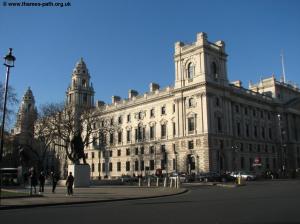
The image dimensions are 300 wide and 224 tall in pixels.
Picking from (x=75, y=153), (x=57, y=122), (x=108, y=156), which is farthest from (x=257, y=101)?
(x=75, y=153)

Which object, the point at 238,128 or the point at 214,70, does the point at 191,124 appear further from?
the point at 238,128

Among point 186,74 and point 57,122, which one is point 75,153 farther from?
point 186,74

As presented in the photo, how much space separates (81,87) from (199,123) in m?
49.3

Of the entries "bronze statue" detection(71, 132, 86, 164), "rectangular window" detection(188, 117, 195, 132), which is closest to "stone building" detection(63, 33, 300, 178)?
"rectangular window" detection(188, 117, 195, 132)

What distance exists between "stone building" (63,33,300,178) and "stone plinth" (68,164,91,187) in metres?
34.0

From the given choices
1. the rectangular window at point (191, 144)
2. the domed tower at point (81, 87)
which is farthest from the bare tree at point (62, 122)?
the domed tower at point (81, 87)

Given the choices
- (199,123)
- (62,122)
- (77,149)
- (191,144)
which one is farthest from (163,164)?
(77,149)

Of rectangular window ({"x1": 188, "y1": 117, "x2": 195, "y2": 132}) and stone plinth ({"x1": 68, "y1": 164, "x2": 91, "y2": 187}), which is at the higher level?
rectangular window ({"x1": 188, "y1": 117, "x2": 195, "y2": 132})

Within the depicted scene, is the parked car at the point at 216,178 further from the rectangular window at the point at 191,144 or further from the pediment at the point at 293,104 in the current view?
the pediment at the point at 293,104

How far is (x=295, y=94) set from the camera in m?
111

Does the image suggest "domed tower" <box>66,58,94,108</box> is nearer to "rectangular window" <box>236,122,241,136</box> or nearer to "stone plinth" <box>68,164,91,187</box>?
"rectangular window" <box>236,122,241,136</box>

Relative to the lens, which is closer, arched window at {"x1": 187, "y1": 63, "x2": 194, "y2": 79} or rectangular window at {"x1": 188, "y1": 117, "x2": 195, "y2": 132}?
rectangular window at {"x1": 188, "y1": 117, "x2": 195, "y2": 132}

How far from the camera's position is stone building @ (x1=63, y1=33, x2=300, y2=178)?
77.7 meters

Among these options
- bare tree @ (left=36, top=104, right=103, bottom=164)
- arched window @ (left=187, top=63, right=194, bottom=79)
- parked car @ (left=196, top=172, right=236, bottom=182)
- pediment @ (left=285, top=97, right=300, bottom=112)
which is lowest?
parked car @ (left=196, top=172, right=236, bottom=182)
